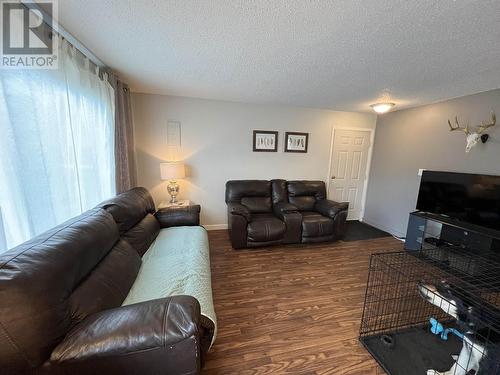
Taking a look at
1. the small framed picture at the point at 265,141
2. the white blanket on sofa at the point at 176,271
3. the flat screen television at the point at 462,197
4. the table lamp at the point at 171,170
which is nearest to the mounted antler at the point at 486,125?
the flat screen television at the point at 462,197

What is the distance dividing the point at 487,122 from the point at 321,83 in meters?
2.21

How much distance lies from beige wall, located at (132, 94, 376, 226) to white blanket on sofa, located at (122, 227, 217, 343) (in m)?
1.53

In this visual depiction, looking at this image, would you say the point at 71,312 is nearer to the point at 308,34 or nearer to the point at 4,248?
the point at 4,248

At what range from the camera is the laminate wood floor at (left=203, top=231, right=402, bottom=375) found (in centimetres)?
141

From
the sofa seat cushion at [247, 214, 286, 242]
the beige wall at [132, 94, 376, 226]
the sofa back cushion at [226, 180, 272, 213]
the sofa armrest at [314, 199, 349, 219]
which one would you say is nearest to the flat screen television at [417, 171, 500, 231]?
the sofa armrest at [314, 199, 349, 219]

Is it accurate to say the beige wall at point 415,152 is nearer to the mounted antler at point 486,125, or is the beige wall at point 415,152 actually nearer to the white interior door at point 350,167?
the mounted antler at point 486,125

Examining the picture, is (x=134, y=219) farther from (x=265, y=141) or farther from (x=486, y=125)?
(x=486, y=125)

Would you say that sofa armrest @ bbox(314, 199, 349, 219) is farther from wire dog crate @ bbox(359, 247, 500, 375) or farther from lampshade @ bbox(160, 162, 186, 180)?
lampshade @ bbox(160, 162, 186, 180)

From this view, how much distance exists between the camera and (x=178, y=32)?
60.3 inches

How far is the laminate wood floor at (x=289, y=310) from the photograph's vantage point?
1.41m

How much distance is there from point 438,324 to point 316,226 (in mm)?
1706

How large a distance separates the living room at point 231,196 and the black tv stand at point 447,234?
0.02 metres

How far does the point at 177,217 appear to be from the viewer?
260 centimetres

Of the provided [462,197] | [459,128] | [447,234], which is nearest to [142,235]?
[447,234]
